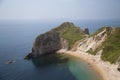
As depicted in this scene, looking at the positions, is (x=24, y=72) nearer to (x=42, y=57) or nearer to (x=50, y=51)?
(x=42, y=57)

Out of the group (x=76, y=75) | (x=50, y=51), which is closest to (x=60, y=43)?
(x=50, y=51)

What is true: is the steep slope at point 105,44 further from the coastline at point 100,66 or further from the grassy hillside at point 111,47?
the coastline at point 100,66

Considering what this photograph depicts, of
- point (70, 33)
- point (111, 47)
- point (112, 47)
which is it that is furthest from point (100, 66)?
point (70, 33)

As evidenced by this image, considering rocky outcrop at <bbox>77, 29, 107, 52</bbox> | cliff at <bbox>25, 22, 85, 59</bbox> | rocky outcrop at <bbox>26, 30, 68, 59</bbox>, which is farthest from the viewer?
cliff at <bbox>25, 22, 85, 59</bbox>

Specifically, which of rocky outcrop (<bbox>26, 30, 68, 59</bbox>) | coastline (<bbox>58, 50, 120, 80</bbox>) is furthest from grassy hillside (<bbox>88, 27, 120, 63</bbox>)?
rocky outcrop (<bbox>26, 30, 68, 59</bbox>)

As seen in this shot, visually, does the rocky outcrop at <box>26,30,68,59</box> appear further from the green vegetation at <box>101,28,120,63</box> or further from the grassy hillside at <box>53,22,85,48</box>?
the green vegetation at <box>101,28,120,63</box>

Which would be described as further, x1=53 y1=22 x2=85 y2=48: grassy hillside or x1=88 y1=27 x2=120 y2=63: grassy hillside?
x1=53 y1=22 x2=85 y2=48: grassy hillside

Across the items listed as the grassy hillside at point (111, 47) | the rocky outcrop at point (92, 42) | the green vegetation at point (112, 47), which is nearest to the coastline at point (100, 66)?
the grassy hillside at point (111, 47)
